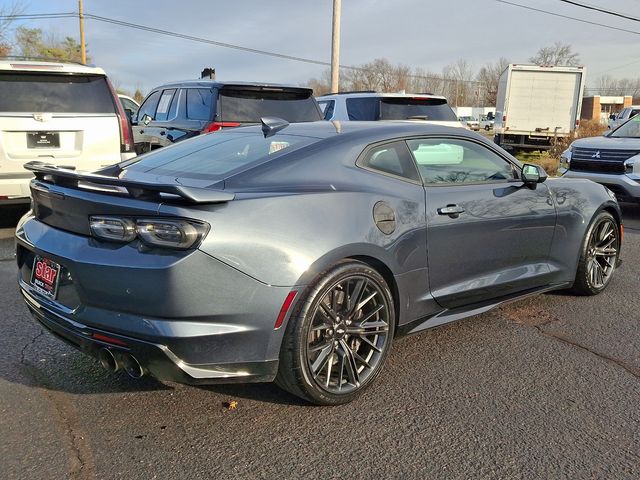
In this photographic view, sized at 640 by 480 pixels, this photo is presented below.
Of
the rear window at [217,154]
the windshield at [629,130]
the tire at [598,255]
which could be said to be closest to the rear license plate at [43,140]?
the rear window at [217,154]

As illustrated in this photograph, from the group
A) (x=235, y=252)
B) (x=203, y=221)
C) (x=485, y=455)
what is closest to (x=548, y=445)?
(x=485, y=455)

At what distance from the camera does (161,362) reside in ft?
8.60

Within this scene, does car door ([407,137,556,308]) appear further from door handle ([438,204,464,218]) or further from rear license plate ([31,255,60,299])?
rear license plate ([31,255,60,299])

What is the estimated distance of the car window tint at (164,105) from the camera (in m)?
8.59

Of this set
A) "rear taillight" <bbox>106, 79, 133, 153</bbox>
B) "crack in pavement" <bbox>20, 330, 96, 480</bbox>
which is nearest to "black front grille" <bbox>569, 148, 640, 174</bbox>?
"rear taillight" <bbox>106, 79, 133, 153</bbox>

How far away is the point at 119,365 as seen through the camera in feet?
8.93

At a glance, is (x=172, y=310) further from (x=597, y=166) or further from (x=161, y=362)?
(x=597, y=166)

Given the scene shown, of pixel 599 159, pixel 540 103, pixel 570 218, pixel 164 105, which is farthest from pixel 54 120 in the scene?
pixel 540 103

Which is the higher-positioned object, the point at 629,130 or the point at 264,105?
the point at 264,105

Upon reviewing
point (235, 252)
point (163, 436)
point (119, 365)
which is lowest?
point (163, 436)

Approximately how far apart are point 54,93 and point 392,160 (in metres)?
4.66

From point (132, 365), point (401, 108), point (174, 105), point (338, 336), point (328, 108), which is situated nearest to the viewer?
point (132, 365)

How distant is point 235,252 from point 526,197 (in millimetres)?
2503

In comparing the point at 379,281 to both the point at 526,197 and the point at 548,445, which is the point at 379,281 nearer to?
the point at 548,445
